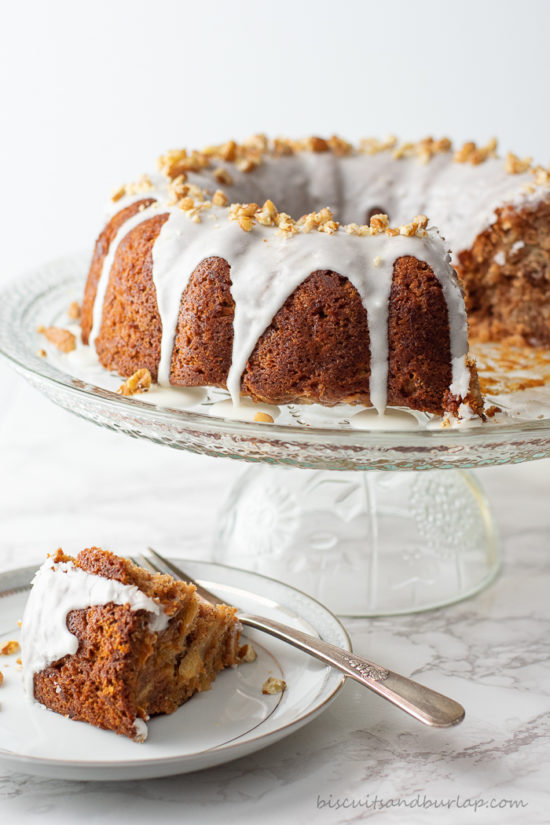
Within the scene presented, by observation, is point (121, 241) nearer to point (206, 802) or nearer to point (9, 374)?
point (206, 802)

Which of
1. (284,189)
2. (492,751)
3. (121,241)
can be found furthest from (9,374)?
(492,751)

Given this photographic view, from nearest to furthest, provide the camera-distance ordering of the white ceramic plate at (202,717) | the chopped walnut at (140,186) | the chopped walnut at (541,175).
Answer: the white ceramic plate at (202,717)
the chopped walnut at (140,186)
the chopped walnut at (541,175)

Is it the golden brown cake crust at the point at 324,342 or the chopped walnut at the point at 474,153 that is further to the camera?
the chopped walnut at the point at 474,153

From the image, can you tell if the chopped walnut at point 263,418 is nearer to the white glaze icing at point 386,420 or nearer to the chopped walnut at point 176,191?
the white glaze icing at point 386,420

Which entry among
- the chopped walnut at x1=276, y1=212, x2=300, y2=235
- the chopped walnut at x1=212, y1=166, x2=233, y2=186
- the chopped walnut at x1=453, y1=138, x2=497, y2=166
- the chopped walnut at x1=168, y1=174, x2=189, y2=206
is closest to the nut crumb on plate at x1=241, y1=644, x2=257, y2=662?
the chopped walnut at x1=276, y1=212, x2=300, y2=235

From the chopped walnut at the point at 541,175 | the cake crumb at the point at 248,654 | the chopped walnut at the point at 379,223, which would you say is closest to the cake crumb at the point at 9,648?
the cake crumb at the point at 248,654
